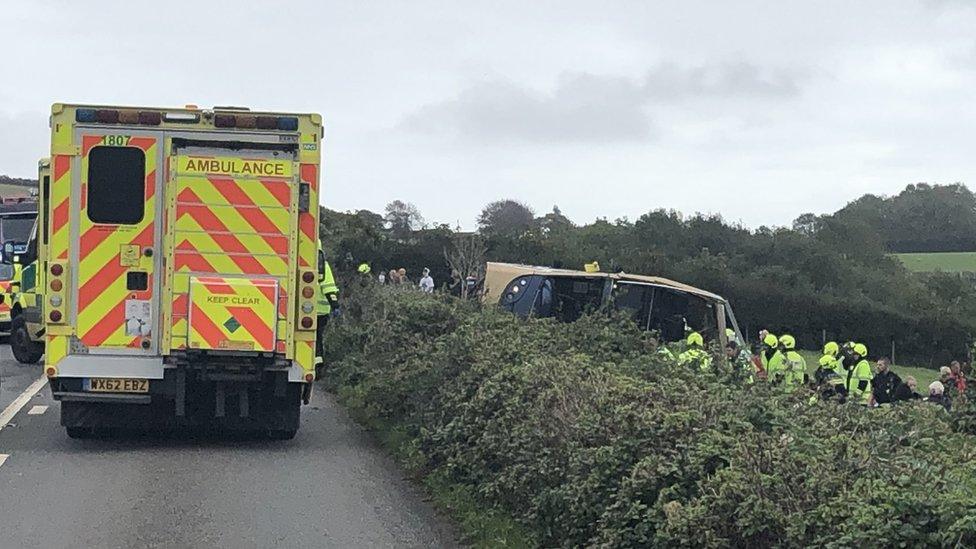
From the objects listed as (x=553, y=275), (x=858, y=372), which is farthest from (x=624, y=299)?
(x=858, y=372)

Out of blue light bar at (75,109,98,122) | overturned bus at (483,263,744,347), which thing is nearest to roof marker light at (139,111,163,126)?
blue light bar at (75,109,98,122)

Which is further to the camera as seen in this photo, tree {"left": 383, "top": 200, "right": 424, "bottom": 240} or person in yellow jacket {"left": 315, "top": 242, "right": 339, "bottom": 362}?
tree {"left": 383, "top": 200, "right": 424, "bottom": 240}

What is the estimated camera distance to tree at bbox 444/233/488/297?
44219 millimetres

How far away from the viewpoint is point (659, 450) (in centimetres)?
664

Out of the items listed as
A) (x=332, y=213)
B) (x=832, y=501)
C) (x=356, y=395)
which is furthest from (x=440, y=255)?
(x=832, y=501)

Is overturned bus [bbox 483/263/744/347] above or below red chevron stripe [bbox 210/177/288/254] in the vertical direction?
below

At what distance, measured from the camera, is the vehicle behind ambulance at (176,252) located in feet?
37.4

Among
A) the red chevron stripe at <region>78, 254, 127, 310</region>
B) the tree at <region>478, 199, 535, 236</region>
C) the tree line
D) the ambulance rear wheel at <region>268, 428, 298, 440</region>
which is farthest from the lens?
the tree at <region>478, 199, 535, 236</region>

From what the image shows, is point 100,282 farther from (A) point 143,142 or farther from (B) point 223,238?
(A) point 143,142

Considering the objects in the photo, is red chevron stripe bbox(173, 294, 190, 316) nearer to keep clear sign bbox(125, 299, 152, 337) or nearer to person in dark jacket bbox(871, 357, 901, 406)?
keep clear sign bbox(125, 299, 152, 337)

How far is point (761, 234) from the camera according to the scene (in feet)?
210

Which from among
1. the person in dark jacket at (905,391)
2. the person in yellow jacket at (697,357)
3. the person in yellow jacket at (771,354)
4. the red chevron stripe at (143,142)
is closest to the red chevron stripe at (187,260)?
the red chevron stripe at (143,142)

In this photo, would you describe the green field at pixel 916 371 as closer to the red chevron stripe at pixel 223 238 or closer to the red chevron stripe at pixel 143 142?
the red chevron stripe at pixel 223 238

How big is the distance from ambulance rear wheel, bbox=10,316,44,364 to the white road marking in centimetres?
212
